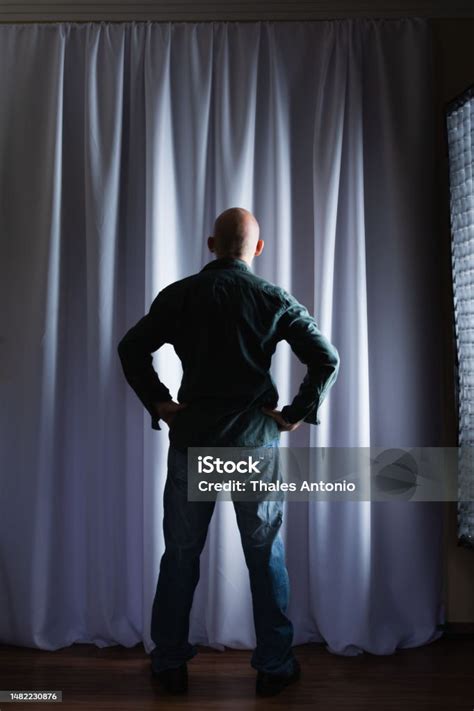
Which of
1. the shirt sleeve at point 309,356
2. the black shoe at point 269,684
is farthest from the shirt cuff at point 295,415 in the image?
the black shoe at point 269,684

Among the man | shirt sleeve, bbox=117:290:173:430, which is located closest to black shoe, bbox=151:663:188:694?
the man

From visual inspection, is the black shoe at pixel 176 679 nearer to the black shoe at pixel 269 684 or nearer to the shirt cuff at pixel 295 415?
the black shoe at pixel 269 684

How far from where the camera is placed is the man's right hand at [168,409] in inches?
83.3

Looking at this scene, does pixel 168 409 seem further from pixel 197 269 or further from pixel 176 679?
pixel 176 679

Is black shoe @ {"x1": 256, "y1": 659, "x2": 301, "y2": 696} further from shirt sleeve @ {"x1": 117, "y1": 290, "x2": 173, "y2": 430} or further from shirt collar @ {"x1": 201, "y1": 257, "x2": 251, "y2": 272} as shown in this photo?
shirt collar @ {"x1": 201, "y1": 257, "x2": 251, "y2": 272}

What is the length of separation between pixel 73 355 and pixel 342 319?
1050 millimetres

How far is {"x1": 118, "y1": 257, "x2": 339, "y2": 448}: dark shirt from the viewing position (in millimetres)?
2029

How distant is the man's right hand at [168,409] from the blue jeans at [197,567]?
11 centimetres

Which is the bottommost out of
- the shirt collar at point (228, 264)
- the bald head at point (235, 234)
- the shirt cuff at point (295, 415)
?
the shirt cuff at point (295, 415)

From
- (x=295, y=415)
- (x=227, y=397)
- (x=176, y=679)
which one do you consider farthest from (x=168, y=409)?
(x=176, y=679)

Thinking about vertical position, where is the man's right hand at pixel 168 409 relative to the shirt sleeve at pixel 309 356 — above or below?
below

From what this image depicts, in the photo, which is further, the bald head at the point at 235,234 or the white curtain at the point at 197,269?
the white curtain at the point at 197,269

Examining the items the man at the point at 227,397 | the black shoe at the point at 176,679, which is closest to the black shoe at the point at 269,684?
the man at the point at 227,397

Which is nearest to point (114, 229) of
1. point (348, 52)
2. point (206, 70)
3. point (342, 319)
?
point (206, 70)
